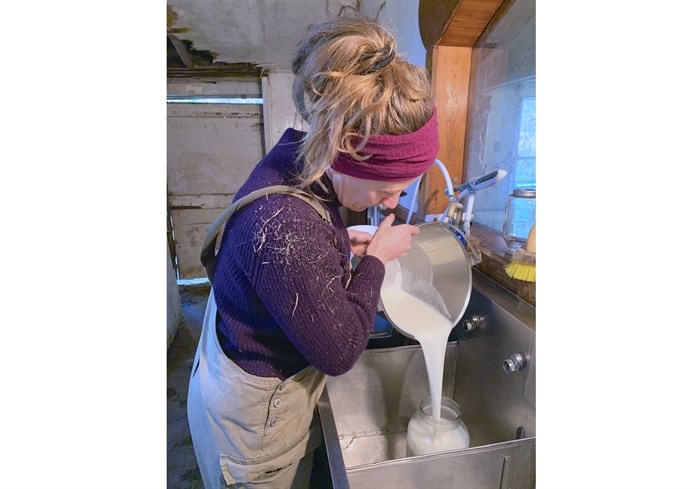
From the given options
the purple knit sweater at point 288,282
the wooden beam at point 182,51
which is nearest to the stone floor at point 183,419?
the purple knit sweater at point 288,282

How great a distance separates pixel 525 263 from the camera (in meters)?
0.92

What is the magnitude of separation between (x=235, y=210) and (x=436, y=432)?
694mm

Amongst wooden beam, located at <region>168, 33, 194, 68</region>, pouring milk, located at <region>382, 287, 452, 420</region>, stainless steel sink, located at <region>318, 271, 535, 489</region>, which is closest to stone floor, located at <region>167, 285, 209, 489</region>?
stainless steel sink, located at <region>318, 271, 535, 489</region>

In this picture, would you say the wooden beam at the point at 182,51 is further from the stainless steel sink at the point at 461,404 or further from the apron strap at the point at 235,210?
the stainless steel sink at the point at 461,404

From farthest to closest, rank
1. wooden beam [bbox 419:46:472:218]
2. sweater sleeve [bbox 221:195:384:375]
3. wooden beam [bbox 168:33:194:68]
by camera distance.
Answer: wooden beam [bbox 168:33:194:68] → wooden beam [bbox 419:46:472:218] → sweater sleeve [bbox 221:195:384:375]

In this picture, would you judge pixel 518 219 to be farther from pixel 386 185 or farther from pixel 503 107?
pixel 386 185

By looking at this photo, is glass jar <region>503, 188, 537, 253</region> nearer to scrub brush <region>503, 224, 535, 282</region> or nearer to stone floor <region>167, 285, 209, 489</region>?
scrub brush <region>503, 224, 535, 282</region>

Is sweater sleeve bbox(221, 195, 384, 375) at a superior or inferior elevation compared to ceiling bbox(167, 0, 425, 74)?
inferior

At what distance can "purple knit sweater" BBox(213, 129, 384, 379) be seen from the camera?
556mm

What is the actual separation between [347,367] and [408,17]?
1.76m

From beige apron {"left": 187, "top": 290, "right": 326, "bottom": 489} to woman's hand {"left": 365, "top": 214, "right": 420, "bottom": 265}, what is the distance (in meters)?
0.29

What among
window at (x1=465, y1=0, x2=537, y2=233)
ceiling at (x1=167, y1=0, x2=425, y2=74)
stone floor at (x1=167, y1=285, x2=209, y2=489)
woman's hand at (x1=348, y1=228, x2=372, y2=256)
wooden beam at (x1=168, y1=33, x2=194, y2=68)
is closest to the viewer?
woman's hand at (x1=348, y1=228, x2=372, y2=256)

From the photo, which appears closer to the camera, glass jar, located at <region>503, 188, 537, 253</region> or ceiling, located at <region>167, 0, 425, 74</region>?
glass jar, located at <region>503, 188, 537, 253</region>

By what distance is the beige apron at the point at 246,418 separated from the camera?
755 mm
